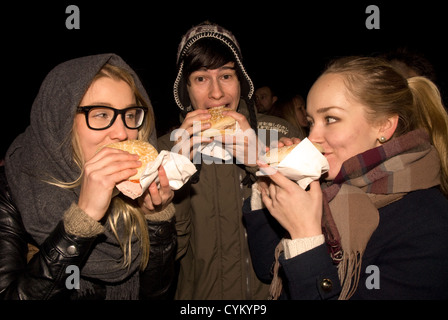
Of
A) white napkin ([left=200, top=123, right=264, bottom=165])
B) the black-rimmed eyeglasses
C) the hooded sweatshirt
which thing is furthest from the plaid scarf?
the black-rimmed eyeglasses

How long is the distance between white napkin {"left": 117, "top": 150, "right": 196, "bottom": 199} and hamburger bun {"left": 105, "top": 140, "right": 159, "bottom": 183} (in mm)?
54

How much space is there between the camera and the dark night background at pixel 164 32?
5085 mm

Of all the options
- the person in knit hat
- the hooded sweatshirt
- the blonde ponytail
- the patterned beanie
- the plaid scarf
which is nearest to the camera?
the plaid scarf

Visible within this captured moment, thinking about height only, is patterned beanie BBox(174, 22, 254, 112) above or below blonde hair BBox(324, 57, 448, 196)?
above

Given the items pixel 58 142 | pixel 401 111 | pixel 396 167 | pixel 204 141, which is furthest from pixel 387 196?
pixel 58 142

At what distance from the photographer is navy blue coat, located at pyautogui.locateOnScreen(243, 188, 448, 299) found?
130 cm

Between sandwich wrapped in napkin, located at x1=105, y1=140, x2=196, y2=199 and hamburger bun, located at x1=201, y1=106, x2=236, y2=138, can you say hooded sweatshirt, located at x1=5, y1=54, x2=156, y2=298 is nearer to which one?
sandwich wrapped in napkin, located at x1=105, y1=140, x2=196, y2=199

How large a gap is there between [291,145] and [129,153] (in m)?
1.03

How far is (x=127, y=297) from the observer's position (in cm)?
182

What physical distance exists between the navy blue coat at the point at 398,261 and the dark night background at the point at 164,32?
3485 millimetres

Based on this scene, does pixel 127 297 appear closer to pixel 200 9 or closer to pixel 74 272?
pixel 74 272

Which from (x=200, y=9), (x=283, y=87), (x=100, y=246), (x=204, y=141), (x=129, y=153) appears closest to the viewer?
(x=129, y=153)

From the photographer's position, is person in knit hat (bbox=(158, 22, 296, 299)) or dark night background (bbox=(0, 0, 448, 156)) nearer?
person in knit hat (bbox=(158, 22, 296, 299))

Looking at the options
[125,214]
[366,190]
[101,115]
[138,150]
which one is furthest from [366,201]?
[101,115]
